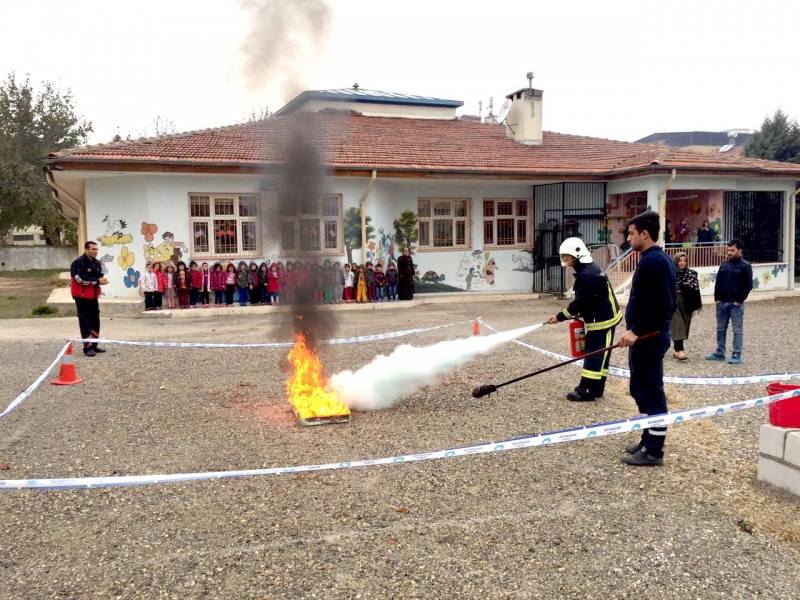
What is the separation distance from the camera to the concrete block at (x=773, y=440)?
14.2 feet

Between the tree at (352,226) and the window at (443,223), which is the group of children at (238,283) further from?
the window at (443,223)

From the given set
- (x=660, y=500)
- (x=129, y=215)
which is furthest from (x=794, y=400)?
(x=129, y=215)

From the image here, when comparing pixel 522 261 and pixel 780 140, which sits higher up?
pixel 780 140

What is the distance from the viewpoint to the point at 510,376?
26.3 feet

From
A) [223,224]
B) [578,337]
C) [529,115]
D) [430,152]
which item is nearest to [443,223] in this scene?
[430,152]

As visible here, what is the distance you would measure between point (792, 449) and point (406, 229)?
14.2 metres

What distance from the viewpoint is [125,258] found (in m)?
15.2

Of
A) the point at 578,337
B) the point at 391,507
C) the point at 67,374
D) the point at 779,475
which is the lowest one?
the point at 391,507

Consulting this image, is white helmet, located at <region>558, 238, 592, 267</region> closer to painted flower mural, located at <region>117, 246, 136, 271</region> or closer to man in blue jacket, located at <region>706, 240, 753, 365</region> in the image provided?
man in blue jacket, located at <region>706, 240, 753, 365</region>

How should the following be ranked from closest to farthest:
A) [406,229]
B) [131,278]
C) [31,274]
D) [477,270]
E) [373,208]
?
[131,278] → [373,208] → [406,229] → [477,270] → [31,274]

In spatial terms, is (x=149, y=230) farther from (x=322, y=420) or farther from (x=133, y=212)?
(x=322, y=420)

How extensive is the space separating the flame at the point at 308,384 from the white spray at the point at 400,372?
143mm

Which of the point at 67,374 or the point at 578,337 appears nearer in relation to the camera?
the point at 578,337

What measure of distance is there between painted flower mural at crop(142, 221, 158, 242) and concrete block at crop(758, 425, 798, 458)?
45.5 ft
